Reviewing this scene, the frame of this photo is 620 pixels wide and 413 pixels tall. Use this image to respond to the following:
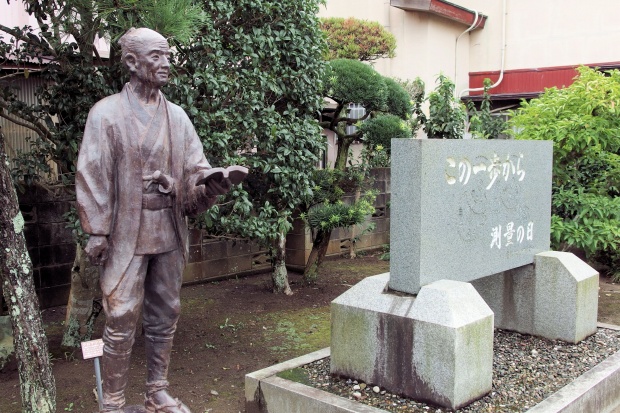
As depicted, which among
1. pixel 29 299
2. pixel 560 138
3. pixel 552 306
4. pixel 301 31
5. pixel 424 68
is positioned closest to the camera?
pixel 29 299

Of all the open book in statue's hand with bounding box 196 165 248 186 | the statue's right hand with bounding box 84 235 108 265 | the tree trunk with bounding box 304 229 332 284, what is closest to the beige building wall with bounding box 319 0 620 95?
the tree trunk with bounding box 304 229 332 284

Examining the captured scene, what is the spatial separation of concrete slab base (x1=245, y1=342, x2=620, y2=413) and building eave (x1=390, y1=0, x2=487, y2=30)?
9.90m

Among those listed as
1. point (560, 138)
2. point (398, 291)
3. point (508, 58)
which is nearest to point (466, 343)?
point (398, 291)

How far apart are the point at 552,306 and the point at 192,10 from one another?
4.55 metres

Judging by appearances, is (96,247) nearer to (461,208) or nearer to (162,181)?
(162,181)

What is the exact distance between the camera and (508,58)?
1500cm

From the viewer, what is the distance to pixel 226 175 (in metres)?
3.06

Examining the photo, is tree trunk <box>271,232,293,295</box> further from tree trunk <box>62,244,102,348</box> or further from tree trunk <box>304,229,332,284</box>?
tree trunk <box>62,244,102,348</box>

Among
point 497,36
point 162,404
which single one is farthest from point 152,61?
point 497,36

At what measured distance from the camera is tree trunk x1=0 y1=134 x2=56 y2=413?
4223mm

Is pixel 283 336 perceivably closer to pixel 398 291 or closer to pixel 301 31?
pixel 398 291

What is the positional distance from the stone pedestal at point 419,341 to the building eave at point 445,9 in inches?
389

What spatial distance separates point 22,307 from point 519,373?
4.02m

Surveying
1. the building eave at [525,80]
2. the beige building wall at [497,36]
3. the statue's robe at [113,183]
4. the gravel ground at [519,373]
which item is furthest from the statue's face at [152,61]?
the building eave at [525,80]
